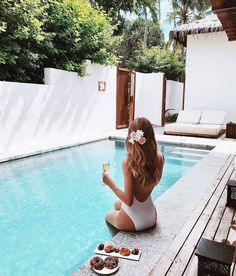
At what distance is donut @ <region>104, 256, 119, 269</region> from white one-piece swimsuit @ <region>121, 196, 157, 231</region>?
1.83 ft

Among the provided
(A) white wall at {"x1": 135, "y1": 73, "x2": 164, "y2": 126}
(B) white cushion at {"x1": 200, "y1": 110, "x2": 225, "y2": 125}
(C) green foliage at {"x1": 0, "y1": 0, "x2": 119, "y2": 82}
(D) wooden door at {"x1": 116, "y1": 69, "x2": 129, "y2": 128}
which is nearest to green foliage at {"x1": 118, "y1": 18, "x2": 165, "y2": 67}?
(A) white wall at {"x1": 135, "y1": 73, "x2": 164, "y2": 126}

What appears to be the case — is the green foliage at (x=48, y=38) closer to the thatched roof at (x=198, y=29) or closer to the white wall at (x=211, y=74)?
the thatched roof at (x=198, y=29)

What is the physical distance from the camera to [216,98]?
36.3ft

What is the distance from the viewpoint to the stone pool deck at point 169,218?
86.0 inches

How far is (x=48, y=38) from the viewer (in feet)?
24.6

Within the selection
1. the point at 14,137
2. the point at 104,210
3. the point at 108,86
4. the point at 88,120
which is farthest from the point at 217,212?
the point at 108,86

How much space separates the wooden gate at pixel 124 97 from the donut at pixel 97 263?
9.41 m

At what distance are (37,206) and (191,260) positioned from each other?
2594 mm

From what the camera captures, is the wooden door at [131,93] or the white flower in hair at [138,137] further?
the wooden door at [131,93]

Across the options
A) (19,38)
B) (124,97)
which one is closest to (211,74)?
(124,97)

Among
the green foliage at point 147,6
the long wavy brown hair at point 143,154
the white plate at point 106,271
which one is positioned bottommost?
the white plate at point 106,271

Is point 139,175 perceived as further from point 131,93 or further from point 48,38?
point 131,93

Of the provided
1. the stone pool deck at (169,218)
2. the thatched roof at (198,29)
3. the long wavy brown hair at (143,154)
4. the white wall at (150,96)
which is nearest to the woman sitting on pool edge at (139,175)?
the long wavy brown hair at (143,154)

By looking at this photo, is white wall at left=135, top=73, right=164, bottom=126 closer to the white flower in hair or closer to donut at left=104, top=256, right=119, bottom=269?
the white flower in hair
